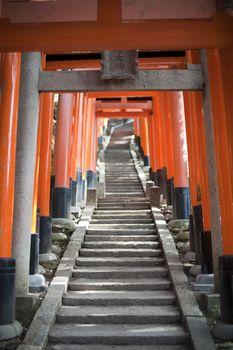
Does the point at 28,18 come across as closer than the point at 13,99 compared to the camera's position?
Yes

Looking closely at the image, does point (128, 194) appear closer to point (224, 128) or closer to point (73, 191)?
point (73, 191)

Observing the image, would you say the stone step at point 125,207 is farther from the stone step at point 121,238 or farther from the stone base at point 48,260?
the stone base at point 48,260

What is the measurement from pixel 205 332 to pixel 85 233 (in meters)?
4.02

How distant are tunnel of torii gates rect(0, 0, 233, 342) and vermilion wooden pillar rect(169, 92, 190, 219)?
0.02 m

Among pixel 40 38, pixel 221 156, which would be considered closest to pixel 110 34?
pixel 40 38

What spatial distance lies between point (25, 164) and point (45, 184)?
75.1 inches

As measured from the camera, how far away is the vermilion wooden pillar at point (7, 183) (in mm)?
4668

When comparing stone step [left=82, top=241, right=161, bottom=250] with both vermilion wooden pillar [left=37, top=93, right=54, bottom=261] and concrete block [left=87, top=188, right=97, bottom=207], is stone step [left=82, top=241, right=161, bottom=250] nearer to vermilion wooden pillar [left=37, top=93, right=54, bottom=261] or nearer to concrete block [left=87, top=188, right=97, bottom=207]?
vermilion wooden pillar [left=37, top=93, right=54, bottom=261]

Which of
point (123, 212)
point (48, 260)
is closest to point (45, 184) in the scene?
point (48, 260)

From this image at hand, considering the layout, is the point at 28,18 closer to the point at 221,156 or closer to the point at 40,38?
the point at 40,38

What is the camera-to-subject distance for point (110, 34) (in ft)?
14.4

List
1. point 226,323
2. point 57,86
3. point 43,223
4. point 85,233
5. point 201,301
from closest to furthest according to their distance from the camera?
1. point 226,323
2. point 201,301
3. point 57,86
4. point 43,223
5. point 85,233

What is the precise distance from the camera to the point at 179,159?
32.6ft

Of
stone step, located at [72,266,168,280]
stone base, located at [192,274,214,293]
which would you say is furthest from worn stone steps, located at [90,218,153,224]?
stone base, located at [192,274,214,293]
